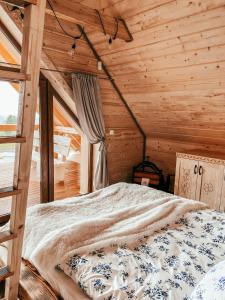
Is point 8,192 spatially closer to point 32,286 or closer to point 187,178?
point 32,286

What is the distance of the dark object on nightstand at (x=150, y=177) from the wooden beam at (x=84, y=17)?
7.26 ft

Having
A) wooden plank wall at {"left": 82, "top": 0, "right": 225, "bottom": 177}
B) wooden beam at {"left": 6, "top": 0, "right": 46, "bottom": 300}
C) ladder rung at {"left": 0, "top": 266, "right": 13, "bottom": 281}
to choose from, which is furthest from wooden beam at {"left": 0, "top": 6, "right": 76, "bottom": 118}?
ladder rung at {"left": 0, "top": 266, "right": 13, "bottom": 281}

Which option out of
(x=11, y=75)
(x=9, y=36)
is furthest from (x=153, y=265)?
(x=9, y=36)

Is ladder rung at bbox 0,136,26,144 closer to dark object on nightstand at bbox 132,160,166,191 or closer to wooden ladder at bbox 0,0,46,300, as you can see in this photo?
wooden ladder at bbox 0,0,46,300

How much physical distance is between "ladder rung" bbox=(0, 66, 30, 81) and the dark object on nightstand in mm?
3304

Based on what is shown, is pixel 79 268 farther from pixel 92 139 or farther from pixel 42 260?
pixel 92 139

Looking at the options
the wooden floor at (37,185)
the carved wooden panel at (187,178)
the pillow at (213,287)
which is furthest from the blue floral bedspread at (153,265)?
the carved wooden panel at (187,178)

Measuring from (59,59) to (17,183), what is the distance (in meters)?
2.24

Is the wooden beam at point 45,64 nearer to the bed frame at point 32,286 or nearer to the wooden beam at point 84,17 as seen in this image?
the wooden beam at point 84,17

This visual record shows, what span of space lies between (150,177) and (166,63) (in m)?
1.92

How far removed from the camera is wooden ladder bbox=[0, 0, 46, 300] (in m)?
1.13

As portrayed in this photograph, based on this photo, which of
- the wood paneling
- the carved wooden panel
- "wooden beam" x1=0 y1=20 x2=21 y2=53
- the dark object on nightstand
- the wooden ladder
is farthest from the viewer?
the dark object on nightstand

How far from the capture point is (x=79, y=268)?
4.43 feet

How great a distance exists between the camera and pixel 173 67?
9.79 ft
